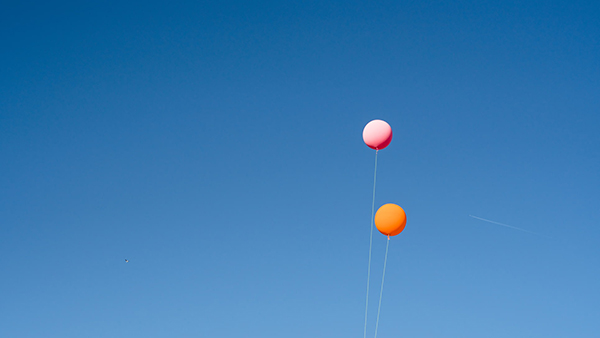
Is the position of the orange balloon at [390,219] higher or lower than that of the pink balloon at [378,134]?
lower

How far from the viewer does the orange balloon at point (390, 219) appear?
48.7ft

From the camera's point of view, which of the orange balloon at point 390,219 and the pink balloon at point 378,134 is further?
the pink balloon at point 378,134

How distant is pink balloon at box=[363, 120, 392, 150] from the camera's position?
50.4ft

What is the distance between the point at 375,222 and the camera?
1544 centimetres

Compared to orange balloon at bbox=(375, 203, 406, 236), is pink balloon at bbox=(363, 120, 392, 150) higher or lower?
higher

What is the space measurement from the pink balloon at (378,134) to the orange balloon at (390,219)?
6.05 ft

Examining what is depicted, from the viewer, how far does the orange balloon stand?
48.7 feet

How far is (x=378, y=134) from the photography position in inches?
604

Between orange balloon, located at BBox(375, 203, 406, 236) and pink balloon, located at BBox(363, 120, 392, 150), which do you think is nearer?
orange balloon, located at BBox(375, 203, 406, 236)

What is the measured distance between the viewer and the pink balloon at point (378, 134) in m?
15.4

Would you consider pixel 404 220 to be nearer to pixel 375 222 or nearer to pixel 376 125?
pixel 375 222

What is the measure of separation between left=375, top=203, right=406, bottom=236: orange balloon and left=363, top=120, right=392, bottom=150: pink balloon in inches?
72.6

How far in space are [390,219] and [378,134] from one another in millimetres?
2545

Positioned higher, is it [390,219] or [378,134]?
[378,134]
